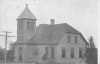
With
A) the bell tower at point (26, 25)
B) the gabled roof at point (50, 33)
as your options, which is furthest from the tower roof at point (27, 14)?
the gabled roof at point (50, 33)

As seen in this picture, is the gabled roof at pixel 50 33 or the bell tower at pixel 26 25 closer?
the bell tower at pixel 26 25

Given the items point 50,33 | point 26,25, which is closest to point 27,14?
point 26,25

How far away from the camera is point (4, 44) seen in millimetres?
3891

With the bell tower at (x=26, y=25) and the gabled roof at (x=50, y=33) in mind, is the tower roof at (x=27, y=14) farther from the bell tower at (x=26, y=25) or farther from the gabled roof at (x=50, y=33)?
the gabled roof at (x=50, y=33)

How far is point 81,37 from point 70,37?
5.5 inches

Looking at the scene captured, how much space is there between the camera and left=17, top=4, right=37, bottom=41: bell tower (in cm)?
370

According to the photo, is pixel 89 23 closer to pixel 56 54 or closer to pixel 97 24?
pixel 97 24

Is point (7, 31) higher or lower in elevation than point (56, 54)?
higher

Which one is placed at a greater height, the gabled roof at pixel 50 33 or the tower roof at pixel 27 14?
the tower roof at pixel 27 14

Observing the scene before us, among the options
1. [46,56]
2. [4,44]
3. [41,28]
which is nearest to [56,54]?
[46,56]

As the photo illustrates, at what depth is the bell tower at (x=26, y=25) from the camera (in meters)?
3.70

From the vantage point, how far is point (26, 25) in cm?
376

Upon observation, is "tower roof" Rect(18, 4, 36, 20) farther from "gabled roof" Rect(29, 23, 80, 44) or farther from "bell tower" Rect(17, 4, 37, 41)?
"gabled roof" Rect(29, 23, 80, 44)

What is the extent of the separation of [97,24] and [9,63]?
1.06m
